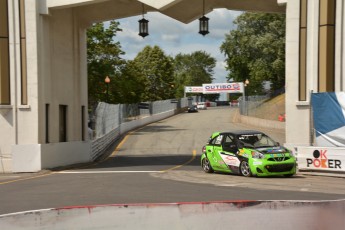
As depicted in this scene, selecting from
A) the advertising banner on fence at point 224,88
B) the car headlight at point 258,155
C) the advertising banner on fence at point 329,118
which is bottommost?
the car headlight at point 258,155

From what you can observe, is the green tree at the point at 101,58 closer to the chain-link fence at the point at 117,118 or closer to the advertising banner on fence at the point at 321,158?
the chain-link fence at the point at 117,118

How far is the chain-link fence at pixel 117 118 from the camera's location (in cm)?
3319

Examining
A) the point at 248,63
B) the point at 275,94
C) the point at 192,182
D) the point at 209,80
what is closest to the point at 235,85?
the point at 248,63

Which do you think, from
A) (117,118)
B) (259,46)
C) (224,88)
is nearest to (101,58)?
(117,118)

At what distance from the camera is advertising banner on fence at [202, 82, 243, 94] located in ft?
276

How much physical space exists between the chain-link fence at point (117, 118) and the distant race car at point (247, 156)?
10.6m

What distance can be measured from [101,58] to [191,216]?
1807 inches

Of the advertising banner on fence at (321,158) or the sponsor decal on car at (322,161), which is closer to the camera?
the advertising banner on fence at (321,158)

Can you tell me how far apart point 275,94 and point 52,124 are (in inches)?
1923

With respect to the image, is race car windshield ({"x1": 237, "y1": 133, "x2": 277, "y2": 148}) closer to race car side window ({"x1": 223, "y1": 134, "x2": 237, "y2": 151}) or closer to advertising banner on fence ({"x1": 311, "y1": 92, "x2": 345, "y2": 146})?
race car side window ({"x1": 223, "y1": 134, "x2": 237, "y2": 151})

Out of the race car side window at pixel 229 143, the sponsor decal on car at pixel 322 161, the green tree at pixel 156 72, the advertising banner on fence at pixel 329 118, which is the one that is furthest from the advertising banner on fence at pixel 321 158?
the green tree at pixel 156 72

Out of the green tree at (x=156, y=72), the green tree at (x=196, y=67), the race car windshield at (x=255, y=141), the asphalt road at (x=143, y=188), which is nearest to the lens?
the asphalt road at (x=143, y=188)

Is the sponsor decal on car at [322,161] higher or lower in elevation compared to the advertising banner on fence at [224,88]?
lower

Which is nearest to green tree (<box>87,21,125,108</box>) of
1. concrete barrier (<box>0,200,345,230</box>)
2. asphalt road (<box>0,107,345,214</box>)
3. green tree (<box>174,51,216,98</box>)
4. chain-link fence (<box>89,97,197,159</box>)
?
chain-link fence (<box>89,97,197,159</box>)
